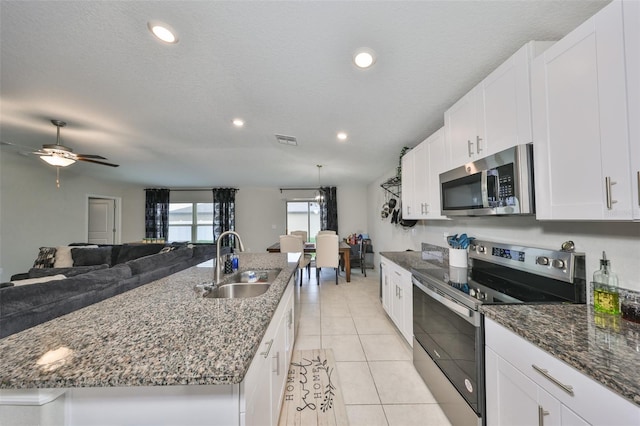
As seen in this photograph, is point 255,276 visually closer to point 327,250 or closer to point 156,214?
point 327,250

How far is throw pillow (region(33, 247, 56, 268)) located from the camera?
11.9 feet

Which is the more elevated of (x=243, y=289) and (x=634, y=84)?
(x=634, y=84)

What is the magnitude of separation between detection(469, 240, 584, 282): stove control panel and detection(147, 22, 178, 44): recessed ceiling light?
2.54 meters

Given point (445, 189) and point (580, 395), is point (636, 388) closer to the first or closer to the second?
point (580, 395)

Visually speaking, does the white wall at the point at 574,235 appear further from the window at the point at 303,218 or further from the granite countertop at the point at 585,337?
the window at the point at 303,218

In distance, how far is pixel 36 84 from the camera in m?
1.90

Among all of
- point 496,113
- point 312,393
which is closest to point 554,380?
point 496,113

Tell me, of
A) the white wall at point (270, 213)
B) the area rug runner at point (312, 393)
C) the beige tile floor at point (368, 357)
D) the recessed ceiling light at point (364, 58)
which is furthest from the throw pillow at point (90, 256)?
the recessed ceiling light at point (364, 58)

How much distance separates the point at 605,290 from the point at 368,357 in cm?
175

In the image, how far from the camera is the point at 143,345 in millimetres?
765

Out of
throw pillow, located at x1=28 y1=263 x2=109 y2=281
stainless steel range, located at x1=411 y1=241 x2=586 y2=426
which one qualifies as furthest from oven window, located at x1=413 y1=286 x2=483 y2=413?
throw pillow, located at x1=28 y1=263 x2=109 y2=281

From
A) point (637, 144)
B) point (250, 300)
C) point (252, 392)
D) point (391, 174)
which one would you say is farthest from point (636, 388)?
point (391, 174)

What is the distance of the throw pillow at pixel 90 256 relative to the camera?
152 inches


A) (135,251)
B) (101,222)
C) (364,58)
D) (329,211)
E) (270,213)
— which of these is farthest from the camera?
(270,213)
